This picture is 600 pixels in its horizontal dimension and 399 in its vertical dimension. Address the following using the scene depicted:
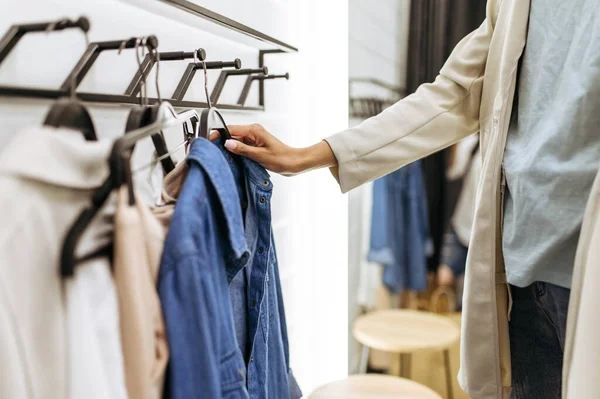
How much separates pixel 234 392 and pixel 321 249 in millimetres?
968

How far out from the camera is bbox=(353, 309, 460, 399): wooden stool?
1.63 meters

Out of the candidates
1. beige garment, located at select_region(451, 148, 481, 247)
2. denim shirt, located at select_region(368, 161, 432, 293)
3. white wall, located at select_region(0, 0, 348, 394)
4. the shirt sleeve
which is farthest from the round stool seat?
the shirt sleeve

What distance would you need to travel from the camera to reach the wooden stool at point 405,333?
5.36 ft

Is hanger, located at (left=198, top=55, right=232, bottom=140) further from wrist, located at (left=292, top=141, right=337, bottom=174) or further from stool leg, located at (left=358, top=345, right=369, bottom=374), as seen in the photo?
stool leg, located at (left=358, top=345, right=369, bottom=374)

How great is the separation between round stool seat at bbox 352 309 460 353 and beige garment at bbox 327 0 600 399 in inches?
29.9

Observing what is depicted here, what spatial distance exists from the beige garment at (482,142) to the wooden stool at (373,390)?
0.99 feet

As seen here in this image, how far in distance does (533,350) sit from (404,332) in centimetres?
91

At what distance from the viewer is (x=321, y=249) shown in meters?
1.49

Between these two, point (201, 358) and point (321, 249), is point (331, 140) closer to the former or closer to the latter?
point (201, 358)

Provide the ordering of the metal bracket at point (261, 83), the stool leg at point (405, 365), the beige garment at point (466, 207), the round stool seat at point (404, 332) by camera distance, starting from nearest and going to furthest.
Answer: the metal bracket at point (261, 83) < the round stool seat at point (404, 332) < the stool leg at point (405, 365) < the beige garment at point (466, 207)

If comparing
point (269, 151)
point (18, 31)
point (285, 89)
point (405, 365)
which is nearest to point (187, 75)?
point (269, 151)

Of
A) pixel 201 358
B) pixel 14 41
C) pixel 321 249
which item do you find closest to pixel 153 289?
pixel 201 358

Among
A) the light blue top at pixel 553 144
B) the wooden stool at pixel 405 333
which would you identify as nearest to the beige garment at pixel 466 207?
the wooden stool at pixel 405 333

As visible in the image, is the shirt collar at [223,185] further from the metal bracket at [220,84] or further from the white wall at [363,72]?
the white wall at [363,72]
